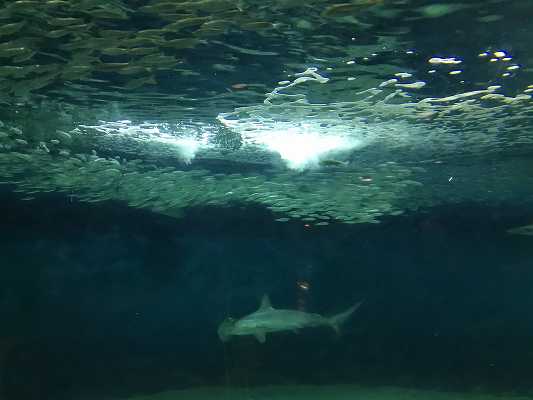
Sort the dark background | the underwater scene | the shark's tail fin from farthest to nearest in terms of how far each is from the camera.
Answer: the dark background
the shark's tail fin
the underwater scene

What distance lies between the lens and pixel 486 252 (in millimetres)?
31281

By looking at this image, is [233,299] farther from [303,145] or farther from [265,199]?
[303,145]

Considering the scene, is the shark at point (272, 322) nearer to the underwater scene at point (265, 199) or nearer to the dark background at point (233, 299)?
the underwater scene at point (265, 199)

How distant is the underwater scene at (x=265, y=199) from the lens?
27.0 ft

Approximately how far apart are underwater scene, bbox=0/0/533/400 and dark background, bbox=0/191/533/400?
0.13 metres

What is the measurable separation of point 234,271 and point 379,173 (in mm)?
12400

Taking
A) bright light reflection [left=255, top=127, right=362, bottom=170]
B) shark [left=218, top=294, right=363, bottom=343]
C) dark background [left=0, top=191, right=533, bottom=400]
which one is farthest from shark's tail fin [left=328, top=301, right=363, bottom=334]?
dark background [left=0, top=191, right=533, bottom=400]

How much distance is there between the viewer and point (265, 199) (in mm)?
21547

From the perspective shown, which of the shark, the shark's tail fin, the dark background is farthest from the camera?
the dark background

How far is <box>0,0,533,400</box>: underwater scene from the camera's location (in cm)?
823

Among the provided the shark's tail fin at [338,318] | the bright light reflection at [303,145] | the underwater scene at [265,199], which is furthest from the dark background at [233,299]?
the shark's tail fin at [338,318]

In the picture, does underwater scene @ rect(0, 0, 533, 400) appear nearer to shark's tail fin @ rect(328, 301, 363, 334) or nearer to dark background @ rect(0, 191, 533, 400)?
dark background @ rect(0, 191, 533, 400)

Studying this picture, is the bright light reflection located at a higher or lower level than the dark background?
higher

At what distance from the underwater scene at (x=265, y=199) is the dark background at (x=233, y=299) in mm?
125
